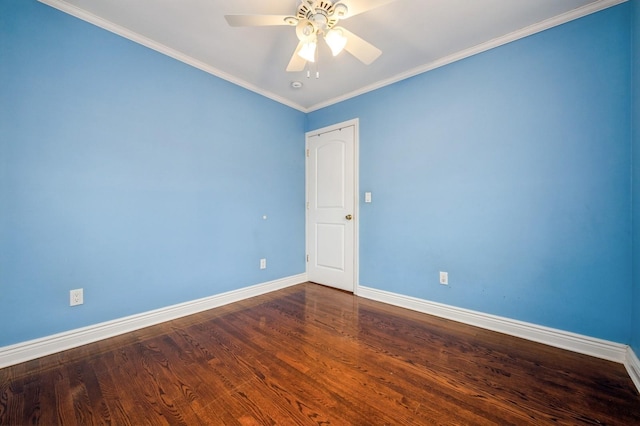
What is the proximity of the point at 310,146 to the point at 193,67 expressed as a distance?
1.63 meters

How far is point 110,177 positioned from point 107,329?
1208 mm

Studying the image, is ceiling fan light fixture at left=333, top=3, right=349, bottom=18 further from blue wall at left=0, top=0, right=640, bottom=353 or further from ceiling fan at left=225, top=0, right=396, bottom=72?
blue wall at left=0, top=0, right=640, bottom=353

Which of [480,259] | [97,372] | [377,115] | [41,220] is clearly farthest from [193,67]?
[480,259]

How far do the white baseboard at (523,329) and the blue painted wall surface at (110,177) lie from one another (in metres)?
1.81

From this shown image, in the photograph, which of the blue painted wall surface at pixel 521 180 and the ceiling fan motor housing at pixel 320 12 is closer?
the ceiling fan motor housing at pixel 320 12

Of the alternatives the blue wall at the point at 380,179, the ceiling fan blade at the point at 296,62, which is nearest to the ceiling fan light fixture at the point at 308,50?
the ceiling fan blade at the point at 296,62

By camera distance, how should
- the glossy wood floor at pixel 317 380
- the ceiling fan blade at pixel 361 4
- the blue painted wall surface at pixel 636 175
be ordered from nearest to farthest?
1. the glossy wood floor at pixel 317 380
2. the ceiling fan blade at pixel 361 4
3. the blue painted wall surface at pixel 636 175

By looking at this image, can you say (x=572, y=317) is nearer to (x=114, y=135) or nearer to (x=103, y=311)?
(x=103, y=311)

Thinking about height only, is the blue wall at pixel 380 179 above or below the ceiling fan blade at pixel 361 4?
below

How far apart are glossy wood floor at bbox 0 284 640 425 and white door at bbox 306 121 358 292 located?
1115mm

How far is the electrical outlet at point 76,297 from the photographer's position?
1847 mm

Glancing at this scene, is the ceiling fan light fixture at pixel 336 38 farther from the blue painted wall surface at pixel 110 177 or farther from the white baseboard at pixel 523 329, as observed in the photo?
the white baseboard at pixel 523 329

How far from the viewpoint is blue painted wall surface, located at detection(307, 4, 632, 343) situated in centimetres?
172

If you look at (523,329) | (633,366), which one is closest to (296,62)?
(523,329)
